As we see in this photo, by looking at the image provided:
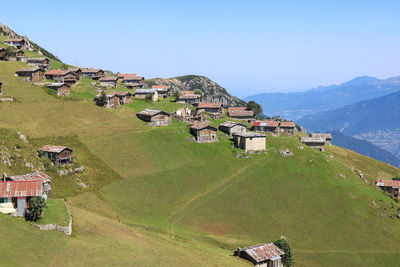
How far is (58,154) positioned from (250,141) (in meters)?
58.1

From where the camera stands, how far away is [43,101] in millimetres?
117688

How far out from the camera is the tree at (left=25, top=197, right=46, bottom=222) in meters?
49.4

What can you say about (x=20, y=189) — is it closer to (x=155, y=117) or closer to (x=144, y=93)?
(x=155, y=117)

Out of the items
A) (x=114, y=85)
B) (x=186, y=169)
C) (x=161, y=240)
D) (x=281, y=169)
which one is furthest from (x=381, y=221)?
(x=114, y=85)

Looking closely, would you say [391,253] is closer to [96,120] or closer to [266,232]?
[266,232]

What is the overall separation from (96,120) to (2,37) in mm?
94193

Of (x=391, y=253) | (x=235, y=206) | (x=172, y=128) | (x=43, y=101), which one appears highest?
(x=43, y=101)

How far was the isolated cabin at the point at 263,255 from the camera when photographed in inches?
2478

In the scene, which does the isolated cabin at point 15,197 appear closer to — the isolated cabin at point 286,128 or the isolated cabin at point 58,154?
the isolated cabin at point 58,154

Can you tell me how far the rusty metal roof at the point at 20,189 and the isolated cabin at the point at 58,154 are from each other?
29.7 m

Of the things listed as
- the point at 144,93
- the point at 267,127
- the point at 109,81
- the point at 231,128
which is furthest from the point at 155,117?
the point at 109,81

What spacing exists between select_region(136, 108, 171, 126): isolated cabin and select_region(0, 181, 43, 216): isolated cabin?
70.5m

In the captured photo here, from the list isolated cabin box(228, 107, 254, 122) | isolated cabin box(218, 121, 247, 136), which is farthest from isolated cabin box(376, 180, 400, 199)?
isolated cabin box(228, 107, 254, 122)

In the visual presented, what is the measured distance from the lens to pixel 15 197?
50781 mm
